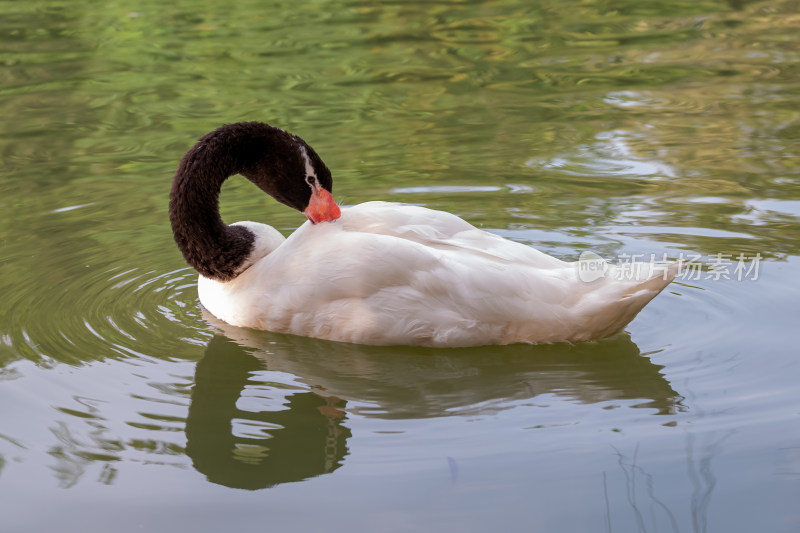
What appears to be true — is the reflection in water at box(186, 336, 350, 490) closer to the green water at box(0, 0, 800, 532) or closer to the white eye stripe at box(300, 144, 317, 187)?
the green water at box(0, 0, 800, 532)

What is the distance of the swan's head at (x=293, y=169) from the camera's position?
18.0 feet

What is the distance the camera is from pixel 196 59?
1215 centimetres

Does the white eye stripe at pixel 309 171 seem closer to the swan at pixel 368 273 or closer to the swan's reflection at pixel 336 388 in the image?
the swan at pixel 368 273

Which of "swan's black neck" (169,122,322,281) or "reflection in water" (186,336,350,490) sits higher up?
"swan's black neck" (169,122,322,281)

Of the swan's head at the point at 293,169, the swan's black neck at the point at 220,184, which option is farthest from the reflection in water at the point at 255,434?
the swan's head at the point at 293,169

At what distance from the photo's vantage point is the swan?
15.7ft

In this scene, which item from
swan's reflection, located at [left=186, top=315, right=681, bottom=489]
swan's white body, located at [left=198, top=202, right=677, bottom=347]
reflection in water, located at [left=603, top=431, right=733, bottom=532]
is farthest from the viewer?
swan's white body, located at [left=198, top=202, right=677, bottom=347]

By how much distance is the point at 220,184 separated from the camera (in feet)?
17.7

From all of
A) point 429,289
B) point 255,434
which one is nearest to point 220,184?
point 429,289

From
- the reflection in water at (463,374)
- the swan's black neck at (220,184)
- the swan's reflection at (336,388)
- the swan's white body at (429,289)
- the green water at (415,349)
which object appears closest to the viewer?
the green water at (415,349)

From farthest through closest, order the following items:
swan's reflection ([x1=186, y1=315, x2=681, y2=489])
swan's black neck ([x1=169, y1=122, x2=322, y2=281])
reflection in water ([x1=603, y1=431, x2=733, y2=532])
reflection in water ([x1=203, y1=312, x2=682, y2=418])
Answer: swan's black neck ([x1=169, y1=122, x2=322, y2=281]) < reflection in water ([x1=203, y1=312, x2=682, y2=418]) < swan's reflection ([x1=186, y1=315, x2=681, y2=489]) < reflection in water ([x1=603, y1=431, x2=733, y2=532])

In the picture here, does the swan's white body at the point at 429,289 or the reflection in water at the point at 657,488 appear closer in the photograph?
the reflection in water at the point at 657,488

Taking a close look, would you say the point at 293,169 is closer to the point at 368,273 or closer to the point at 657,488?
the point at 368,273

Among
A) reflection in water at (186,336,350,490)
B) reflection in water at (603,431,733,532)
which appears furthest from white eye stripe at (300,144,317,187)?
reflection in water at (603,431,733,532)
